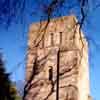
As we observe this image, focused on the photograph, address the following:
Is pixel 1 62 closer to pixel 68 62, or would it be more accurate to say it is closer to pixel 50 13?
pixel 68 62

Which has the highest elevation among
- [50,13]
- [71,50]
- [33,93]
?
[50,13]

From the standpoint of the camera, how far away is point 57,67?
16.2 meters

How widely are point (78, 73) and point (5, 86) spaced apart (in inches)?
153

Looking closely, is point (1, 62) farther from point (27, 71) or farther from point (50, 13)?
point (50, 13)

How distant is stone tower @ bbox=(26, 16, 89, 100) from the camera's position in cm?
1552

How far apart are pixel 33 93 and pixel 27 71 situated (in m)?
1.34

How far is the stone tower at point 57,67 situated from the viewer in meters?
15.5

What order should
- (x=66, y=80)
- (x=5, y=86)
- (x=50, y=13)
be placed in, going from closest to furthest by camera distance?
(x=50, y=13), (x=5, y=86), (x=66, y=80)

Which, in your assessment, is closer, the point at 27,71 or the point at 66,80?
the point at 66,80

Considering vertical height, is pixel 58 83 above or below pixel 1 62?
below

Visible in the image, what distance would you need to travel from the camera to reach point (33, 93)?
16.0 metres

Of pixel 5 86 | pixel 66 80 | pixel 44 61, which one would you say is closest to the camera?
pixel 5 86

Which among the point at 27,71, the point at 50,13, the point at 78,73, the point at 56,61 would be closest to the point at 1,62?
the point at 27,71

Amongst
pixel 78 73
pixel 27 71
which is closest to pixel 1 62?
pixel 27 71
